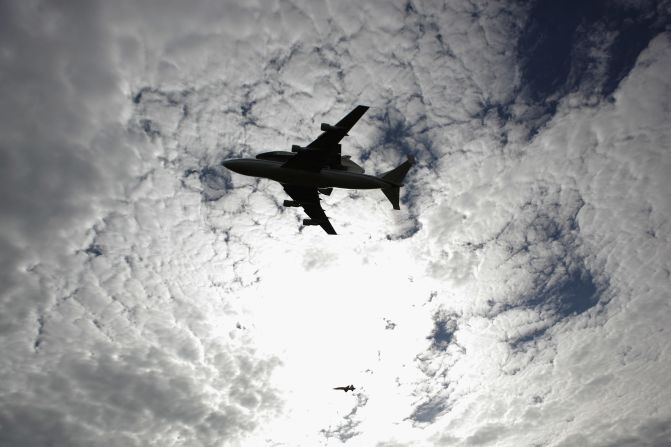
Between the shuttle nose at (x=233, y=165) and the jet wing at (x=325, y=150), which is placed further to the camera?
Result: the shuttle nose at (x=233, y=165)

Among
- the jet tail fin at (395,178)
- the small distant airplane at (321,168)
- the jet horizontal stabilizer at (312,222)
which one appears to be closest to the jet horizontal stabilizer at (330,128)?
the small distant airplane at (321,168)

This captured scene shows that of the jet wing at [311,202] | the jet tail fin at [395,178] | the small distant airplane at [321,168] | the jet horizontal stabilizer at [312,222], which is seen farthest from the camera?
the jet horizontal stabilizer at [312,222]

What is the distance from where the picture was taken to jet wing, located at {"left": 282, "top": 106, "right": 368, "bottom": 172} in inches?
1265

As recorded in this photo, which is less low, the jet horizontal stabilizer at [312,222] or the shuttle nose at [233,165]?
the shuttle nose at [233,165]

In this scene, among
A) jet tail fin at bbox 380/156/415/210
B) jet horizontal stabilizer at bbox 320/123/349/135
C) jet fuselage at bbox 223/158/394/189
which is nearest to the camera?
jet horizontal stabilizer at bbox 320/123/349/135

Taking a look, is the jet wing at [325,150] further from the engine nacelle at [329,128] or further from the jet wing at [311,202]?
the jet wing at [311,202]

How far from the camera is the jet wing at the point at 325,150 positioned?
32138 mm

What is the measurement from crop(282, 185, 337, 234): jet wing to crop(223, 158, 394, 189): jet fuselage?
8.81 ft

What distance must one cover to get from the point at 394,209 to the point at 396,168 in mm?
4326

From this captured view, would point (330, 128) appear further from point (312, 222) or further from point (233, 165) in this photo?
point (312, 222)

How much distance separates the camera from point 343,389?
147 feet

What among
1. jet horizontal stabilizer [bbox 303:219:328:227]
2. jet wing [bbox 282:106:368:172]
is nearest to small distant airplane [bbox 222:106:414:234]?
jet wing [bbox 282:106:368:172]

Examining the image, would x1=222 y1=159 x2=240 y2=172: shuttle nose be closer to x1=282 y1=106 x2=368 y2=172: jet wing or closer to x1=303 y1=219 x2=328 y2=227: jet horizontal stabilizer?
x1=282 y1=106 x2=368 y2=172: jet wing

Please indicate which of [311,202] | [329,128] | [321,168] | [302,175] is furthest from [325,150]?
[311,202]
